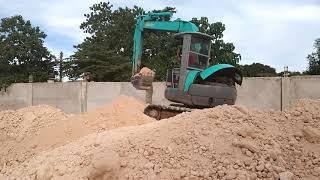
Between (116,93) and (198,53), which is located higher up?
(198,53)

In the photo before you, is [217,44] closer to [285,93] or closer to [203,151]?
[285,93]

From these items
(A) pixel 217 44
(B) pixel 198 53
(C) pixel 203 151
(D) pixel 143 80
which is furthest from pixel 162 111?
(A) pixel 217 44

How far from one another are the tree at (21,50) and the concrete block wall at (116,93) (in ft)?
9.83

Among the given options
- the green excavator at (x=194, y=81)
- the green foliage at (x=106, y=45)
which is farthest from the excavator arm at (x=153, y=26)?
the green foliage at (x=106, y=45)

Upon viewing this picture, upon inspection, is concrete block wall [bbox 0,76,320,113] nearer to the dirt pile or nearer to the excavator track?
the excavator track

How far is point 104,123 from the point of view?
837 cm

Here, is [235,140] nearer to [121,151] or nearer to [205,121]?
[205,121]

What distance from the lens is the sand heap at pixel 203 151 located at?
16.0 ft

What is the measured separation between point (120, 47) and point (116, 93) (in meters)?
9.81

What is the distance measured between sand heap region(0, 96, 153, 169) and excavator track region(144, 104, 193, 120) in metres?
0.18

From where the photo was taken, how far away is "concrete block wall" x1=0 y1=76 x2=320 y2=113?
11.4 metres

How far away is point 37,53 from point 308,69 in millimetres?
12787

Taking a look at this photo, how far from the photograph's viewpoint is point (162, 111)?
9461mm

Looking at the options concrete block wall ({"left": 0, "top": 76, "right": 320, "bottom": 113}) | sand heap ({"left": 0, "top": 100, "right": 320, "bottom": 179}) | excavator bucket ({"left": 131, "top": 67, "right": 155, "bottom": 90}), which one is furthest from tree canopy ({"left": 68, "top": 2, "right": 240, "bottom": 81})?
sand heap ({"left": 0, "top": 100, "right": 320, "bottom": 179})
